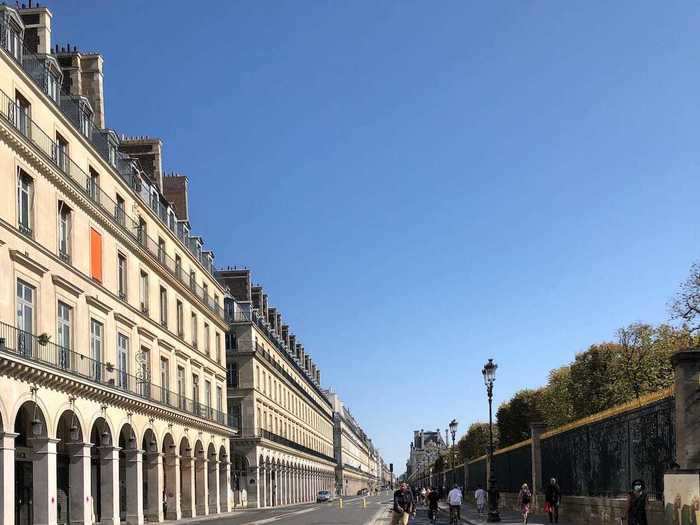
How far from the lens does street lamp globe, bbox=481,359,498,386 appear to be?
118 ft

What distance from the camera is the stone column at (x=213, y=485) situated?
2264 inches

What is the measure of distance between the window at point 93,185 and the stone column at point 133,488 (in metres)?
11.2

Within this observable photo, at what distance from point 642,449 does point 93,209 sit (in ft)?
80.0

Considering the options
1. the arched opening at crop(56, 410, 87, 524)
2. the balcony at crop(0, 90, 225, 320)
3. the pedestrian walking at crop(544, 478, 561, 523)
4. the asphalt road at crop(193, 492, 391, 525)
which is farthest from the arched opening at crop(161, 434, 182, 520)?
the pedestrian walking at crop(544, 478, 561, 523)

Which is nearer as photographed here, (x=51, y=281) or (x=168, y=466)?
(x=51, y=281)

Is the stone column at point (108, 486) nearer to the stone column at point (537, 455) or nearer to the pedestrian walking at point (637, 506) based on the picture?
the stone column at point (537, 455)

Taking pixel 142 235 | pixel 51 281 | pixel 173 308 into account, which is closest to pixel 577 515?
pixel 51 281

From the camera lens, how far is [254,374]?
255ft

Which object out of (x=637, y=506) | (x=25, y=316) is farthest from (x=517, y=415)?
(x=637, y=506)

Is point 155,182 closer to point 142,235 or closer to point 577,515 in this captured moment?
point 142,235

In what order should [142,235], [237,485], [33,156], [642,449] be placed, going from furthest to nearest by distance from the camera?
[237,485], [142,235], [33,156], [642,449]

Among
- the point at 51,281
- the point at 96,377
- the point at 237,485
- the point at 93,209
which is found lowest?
the point at 237,485

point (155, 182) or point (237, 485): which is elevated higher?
point (155, 182)

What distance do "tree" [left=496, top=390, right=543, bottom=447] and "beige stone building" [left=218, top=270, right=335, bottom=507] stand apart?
841 inches
